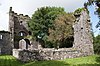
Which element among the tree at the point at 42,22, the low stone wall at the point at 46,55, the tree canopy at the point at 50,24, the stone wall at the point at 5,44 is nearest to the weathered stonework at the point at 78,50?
the low stone wall at the point at 46,55

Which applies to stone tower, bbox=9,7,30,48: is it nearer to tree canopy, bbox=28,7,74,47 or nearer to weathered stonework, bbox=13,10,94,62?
tree canopy, bbox=28,7,74,47

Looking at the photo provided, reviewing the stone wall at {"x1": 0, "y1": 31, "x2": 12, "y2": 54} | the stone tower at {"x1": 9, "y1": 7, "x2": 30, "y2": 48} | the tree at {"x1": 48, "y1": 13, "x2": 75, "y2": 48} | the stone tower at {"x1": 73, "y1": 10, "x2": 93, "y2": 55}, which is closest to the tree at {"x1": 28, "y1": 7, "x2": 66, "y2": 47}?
the stone tower at {"x1": 9, "y1": 7, "x2": 30, "y2": 48}

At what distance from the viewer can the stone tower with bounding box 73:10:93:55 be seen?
26.9 meters

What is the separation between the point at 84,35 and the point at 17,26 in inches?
1633

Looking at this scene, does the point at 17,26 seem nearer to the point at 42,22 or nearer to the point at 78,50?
the point at 42,22

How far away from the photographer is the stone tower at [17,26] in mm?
63719

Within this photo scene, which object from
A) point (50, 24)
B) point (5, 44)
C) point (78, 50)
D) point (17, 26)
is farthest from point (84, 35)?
point (17, 26)

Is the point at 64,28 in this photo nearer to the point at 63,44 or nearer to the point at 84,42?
the point at 63,44

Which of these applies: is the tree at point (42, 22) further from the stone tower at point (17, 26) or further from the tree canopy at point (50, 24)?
the stone tower at point (17, 26)

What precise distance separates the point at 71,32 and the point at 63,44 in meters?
4.27

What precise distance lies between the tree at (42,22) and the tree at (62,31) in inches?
148

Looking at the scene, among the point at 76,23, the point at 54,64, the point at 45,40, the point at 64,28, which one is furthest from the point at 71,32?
the point at 54,64

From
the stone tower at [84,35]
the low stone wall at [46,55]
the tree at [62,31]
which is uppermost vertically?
the tree at [62,31]

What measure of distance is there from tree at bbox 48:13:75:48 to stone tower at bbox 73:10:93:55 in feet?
87.9
